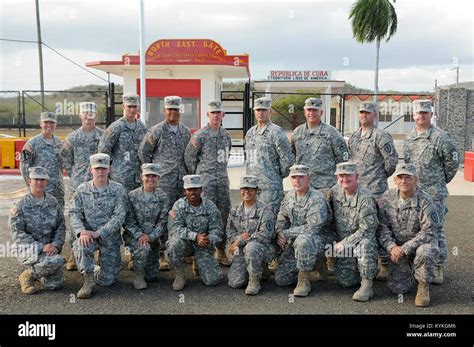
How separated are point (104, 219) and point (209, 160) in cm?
146

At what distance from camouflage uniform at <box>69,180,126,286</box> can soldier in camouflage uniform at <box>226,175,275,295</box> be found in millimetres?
1197

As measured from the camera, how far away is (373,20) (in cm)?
2548

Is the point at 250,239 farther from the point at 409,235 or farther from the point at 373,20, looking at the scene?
the point at 373,20

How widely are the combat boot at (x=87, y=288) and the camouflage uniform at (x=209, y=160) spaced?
67.0 inches

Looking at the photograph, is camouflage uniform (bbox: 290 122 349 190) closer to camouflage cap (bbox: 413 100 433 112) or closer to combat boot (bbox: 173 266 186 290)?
camouflage cap (bbox: 413 100 433 112)

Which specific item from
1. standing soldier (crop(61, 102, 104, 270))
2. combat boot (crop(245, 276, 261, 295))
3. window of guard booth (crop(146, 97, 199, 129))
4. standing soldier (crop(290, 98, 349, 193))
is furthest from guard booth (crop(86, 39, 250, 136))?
combat boot (crop(245, 276, 261, 295))

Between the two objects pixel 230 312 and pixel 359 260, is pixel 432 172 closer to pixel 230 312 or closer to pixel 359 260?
pixel 359 260

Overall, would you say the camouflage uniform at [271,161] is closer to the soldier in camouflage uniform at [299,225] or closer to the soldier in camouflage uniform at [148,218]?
the soldier in camouflage uniform at [299,225]

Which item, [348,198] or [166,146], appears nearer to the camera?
[348,198]

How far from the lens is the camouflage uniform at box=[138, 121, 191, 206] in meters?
6.21

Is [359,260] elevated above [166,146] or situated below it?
below

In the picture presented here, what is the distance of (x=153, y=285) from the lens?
5.55 meters
